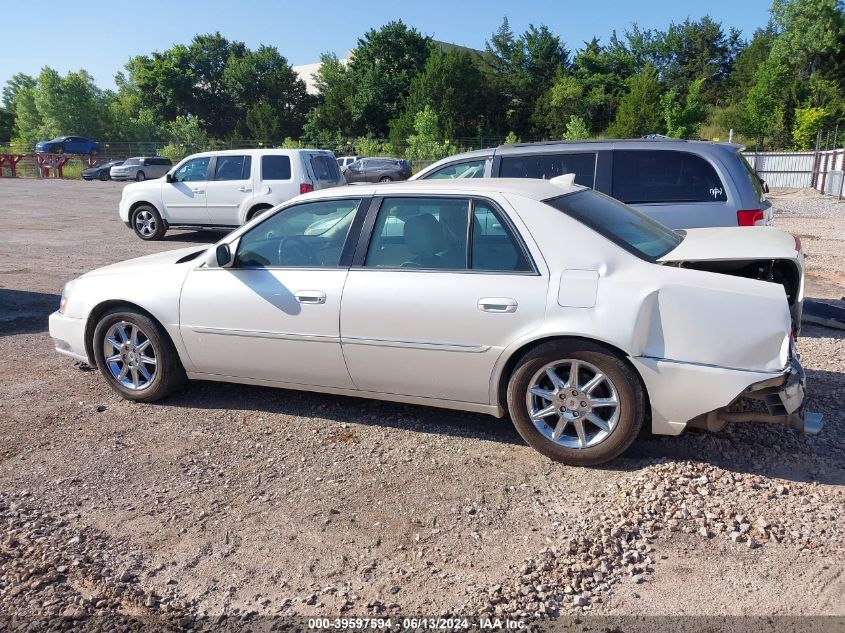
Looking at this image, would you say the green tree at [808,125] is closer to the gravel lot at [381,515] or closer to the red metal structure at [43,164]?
the gravel lot at [381,515]

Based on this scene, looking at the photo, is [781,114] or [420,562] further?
[781,114]

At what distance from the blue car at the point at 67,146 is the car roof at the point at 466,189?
56145 millimetres

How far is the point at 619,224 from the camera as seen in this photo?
4473 millimetres

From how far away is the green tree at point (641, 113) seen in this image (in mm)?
51875

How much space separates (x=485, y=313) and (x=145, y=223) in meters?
12.3

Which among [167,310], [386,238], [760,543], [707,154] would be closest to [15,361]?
[167,310]

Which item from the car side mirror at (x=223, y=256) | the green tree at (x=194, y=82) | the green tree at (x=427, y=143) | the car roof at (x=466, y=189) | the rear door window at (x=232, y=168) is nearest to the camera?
the car roof at (x=466, y=189)

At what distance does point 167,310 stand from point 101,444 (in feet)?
3.24

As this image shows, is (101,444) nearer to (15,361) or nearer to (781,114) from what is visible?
(15,361)

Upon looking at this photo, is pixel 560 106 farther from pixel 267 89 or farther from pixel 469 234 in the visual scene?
pixel 469 234

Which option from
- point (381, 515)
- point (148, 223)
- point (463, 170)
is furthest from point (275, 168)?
point (381, 515)

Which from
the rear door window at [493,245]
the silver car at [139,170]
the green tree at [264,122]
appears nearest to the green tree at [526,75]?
the green tree at [264,122]

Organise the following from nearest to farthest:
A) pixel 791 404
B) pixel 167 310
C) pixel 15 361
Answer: pixel 791 404 → pixel 167 310 → pixel 15 361

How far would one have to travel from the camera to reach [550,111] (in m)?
61.8
